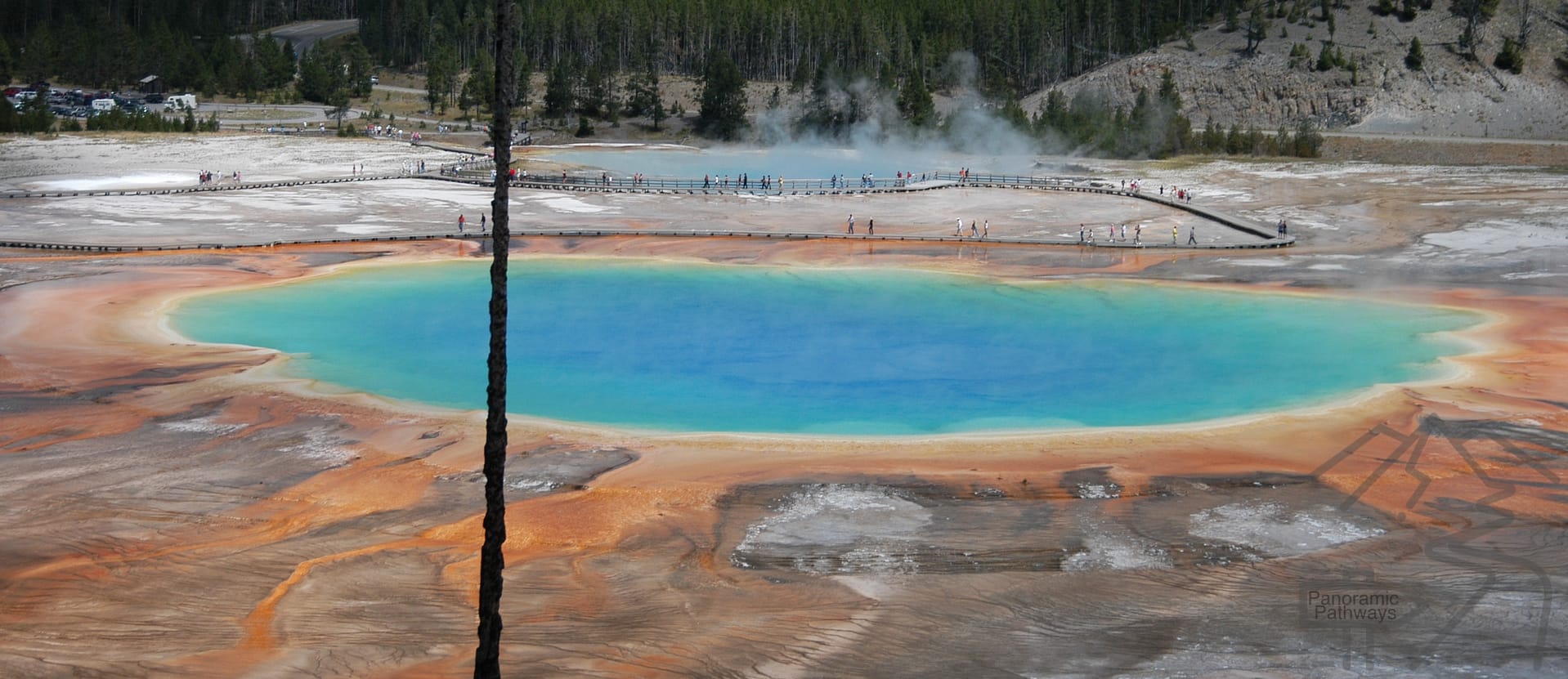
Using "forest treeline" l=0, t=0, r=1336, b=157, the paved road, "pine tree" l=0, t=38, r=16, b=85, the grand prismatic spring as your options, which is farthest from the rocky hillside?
"pine tree" l=0, t=38, r=16, b=85

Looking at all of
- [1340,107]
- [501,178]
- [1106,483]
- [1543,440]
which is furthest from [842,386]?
[1340,107]

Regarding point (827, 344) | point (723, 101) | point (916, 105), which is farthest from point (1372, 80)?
point (827, 344)

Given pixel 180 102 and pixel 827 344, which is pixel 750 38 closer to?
pixel 180 102

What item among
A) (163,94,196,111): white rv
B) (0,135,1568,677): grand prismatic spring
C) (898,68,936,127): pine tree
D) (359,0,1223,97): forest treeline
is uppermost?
(359,0,1223,97): forest treeline

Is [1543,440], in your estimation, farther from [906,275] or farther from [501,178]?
[906,275]

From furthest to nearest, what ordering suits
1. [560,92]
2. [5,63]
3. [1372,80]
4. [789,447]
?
[5,63] → [560,92] → [1372,80] → [789,447]

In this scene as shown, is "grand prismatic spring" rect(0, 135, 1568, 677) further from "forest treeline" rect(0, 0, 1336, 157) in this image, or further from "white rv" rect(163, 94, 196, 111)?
"white rv" rect(163, 94, 196, 111)
